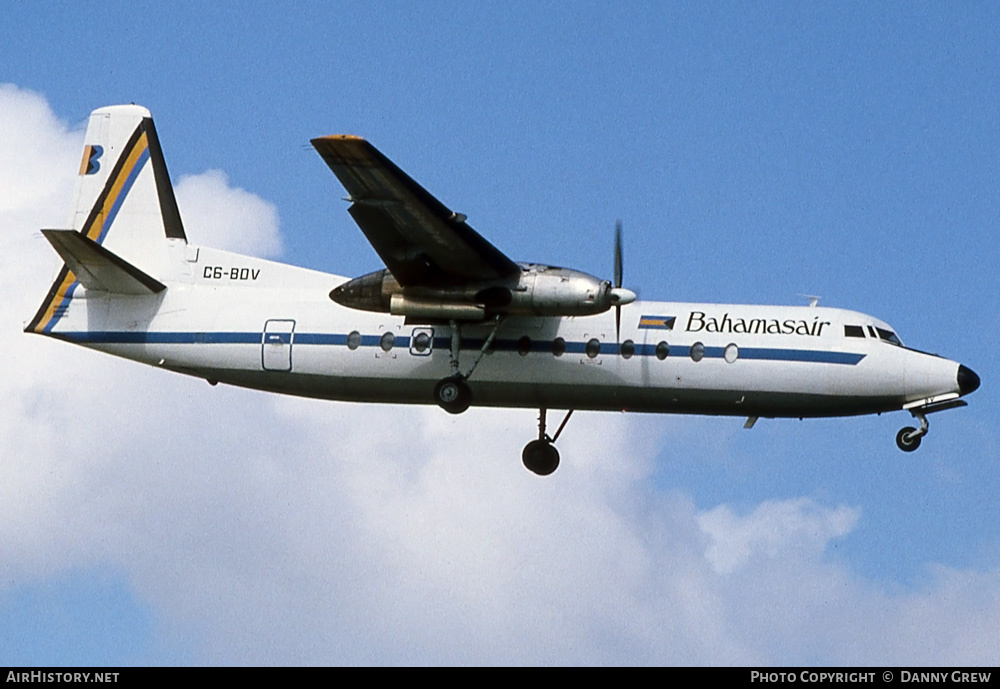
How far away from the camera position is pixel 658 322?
2309cm

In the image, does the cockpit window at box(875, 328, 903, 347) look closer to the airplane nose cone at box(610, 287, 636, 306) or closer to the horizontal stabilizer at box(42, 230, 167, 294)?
the airplane nose cone at box(610, 287, 636, 306)

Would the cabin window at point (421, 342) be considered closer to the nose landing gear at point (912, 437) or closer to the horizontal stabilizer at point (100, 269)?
the horizontal stabilizer at point (100, 269)

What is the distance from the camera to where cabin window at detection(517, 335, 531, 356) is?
23141 millimetres

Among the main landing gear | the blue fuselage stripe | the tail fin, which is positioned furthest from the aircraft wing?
the tail fin

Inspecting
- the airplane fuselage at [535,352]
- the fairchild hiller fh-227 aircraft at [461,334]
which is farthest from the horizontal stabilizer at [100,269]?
the airplane fuselage at [535,352]

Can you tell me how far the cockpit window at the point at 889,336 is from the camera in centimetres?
2278

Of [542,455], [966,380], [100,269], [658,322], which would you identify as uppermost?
[100,269]

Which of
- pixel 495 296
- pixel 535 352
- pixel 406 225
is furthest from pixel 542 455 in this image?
pixel 406 225

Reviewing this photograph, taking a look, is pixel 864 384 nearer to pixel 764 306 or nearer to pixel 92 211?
pixel 764 306

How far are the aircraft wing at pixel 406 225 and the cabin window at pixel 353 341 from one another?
147cm

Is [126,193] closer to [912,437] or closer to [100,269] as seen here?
[100,269]

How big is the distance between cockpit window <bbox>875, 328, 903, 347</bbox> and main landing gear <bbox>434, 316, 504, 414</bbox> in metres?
5.84

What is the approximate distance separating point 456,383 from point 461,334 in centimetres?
86

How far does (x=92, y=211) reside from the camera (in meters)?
26.9
